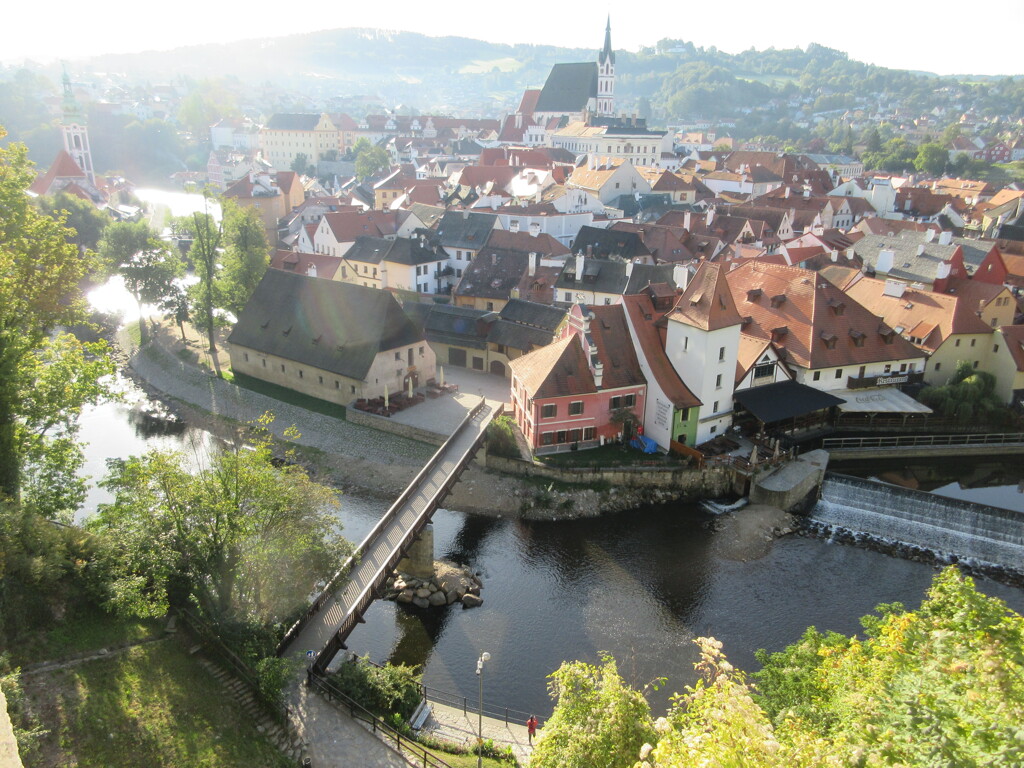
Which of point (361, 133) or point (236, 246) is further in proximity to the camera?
point (361, 133)

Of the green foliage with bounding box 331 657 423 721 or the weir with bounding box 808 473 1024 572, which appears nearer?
the green foliage with bounding box 331 657 423 721

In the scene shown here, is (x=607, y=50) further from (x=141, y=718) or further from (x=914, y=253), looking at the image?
(x=141, y=718)

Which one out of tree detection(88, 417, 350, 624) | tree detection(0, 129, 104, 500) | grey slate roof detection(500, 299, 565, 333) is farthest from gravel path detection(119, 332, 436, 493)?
tree detection(0, 129, 104, 500)

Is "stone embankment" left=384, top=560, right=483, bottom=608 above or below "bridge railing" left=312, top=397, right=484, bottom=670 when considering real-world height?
below

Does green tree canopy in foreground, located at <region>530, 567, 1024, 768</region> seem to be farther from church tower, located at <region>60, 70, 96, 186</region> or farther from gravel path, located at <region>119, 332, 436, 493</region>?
church tower, located at <region>60, 70, 96, 186</region>

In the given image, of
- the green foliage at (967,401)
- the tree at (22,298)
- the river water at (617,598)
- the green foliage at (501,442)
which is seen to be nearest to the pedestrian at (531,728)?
the river water at (617,598)

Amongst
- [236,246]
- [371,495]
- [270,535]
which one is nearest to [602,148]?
[236,246]

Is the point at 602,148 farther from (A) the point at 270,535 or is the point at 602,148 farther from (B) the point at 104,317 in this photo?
(A) the point at 270,535
